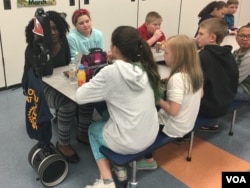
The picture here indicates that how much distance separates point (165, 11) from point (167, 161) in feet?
10.0

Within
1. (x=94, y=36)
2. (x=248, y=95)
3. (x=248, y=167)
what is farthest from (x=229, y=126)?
(x=94, y=36)

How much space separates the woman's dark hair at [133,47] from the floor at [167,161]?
Answer: 2.68 ft

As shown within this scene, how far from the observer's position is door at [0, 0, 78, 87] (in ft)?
10.5

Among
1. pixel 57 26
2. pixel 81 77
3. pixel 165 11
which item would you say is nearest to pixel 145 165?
pixel 81 77

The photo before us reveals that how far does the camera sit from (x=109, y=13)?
3988mm

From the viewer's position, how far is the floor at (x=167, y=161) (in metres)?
1.99

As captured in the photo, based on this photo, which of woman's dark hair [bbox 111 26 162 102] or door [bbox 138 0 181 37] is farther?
door [bbox 138 0 181 37]

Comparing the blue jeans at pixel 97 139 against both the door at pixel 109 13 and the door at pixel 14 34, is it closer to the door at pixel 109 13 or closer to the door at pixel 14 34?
the door at pixel 14 34

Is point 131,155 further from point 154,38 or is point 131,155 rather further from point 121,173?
point 154,38

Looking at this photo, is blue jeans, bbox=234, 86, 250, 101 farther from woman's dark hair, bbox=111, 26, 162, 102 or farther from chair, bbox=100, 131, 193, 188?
woman's dark hair, bbox=111, 26, 162, 102

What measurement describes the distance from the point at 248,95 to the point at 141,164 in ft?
3.64

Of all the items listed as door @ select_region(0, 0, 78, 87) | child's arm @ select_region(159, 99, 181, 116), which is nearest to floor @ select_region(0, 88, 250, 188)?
child's arm @ select_region(159, 99, 181, 116)

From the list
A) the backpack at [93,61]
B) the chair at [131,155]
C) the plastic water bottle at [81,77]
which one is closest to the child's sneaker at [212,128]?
the chair at [131,155]

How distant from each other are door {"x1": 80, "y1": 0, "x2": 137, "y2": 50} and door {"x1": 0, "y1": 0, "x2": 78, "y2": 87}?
44 cm
